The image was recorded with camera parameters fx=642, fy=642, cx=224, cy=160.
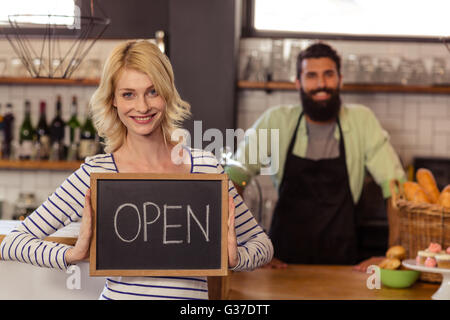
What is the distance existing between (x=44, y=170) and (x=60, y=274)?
2463mm

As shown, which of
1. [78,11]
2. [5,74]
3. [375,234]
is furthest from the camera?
[5,74]

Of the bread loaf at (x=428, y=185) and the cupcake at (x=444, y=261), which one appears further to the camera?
the bread loaf at (x=428, y=185)

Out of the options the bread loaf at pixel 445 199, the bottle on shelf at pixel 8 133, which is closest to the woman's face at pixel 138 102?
the bread loaf at pixel 445 199

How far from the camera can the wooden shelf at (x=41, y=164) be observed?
4086mm

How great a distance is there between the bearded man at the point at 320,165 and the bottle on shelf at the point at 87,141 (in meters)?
1.12

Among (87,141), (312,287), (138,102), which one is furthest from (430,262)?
(87,141)

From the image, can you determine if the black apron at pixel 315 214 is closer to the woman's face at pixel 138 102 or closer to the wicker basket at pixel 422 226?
the wicker basket at pixel 422 226

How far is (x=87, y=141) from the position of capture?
13.7ft

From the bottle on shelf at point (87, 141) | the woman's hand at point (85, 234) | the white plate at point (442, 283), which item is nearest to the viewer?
the woman's hand at point (85, 234)

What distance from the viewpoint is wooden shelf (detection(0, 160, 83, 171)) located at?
13.4 ft

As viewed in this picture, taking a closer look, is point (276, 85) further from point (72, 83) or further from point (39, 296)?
point (39, 296)

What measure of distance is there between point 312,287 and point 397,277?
30 cm

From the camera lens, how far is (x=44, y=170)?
449cm
